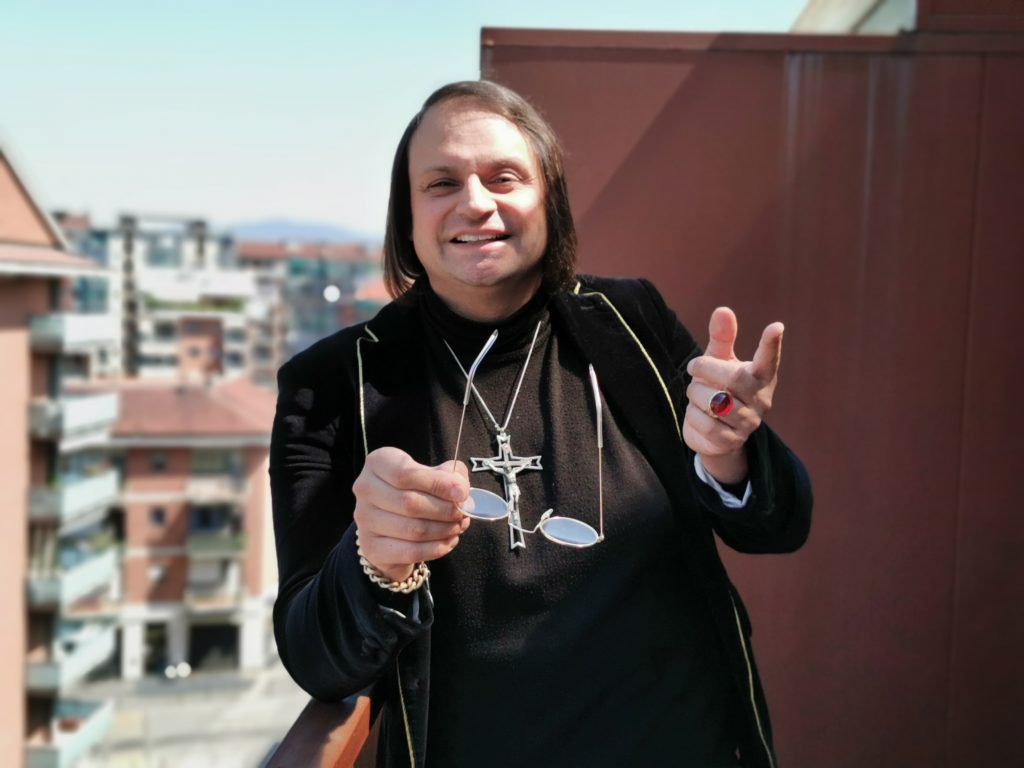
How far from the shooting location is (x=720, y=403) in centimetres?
82

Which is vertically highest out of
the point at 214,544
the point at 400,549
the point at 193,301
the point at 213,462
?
the point at 193,301

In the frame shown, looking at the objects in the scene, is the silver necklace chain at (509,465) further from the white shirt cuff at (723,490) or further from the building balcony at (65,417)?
the building balcony at (65,417)

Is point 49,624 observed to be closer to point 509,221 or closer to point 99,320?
point 99,320

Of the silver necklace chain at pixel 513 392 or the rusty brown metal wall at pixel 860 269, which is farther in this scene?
the rusty brown metal wall at pixel 860 269

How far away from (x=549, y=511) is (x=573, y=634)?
115mm

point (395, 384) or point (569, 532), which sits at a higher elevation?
point (395, 384)

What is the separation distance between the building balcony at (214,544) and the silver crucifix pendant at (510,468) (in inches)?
1150

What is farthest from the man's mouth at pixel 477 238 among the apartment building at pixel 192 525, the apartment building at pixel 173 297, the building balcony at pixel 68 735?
the apartment building at pixel 173 297

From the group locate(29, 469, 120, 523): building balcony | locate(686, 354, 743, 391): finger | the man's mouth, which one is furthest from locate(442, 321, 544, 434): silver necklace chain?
locate(29, 469, 120, 523): building balcony

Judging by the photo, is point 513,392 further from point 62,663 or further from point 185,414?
point 185,414

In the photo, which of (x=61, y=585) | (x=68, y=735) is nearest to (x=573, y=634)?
(x=61, y=585)

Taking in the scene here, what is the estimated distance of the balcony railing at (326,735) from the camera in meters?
0.92

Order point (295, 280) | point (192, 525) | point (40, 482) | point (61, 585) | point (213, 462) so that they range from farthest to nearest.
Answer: point (295, 280) → point (192, 525) → point (213, 462) → point (40, 482) → point (61, 585)

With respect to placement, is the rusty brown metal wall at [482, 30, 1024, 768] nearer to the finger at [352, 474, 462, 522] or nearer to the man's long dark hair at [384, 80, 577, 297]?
the man's long dark hair at [384, 80, 577, 297]
